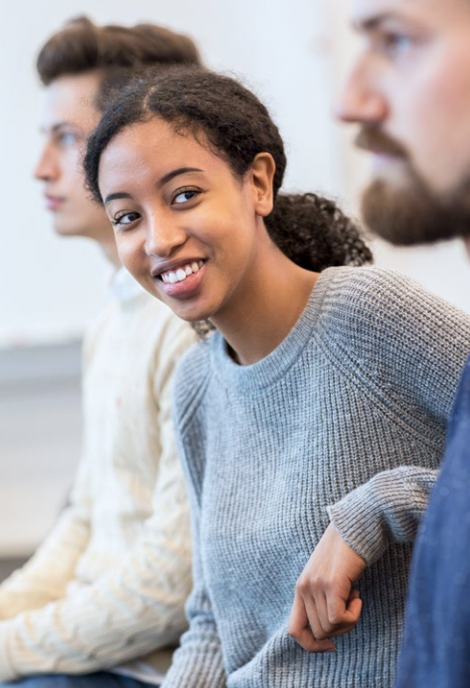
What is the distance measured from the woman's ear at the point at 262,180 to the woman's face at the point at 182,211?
3cm

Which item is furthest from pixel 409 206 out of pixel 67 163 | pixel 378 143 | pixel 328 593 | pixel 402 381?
pixel 67 163

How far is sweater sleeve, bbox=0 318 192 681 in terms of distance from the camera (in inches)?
52.5

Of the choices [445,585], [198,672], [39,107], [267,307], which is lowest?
[198,672]

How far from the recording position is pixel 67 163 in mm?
1669

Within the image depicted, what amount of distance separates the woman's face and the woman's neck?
36 millimetres

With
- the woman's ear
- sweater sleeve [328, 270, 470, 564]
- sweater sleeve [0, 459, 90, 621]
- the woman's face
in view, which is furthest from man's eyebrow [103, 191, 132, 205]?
sweater sleeve [0, 459, 90, 621]

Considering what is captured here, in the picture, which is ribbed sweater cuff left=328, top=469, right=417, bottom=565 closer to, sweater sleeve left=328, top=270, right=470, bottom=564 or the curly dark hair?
sweater sleeve left=328, top=270, right=470, bottom=564

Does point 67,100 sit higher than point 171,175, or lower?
higher

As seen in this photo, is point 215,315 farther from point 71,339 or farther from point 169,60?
point 71,339

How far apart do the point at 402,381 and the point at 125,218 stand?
0.34 metres

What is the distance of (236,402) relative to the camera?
3.75ft

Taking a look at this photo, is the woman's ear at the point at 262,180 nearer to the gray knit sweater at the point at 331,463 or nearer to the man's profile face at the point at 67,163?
the gray knit sweater at the point at 331,463

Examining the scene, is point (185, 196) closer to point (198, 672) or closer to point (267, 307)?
point (267, 307)

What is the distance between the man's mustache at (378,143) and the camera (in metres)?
0.76
